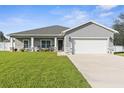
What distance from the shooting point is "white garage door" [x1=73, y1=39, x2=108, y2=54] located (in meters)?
27.2

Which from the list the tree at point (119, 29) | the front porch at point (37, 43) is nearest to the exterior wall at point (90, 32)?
the front porch at point (37, 43)

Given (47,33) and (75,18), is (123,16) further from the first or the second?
(47,33)

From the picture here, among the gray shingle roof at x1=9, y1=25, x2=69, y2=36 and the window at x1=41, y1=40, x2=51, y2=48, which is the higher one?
the gray shingle roof at x1=9, y1=25, x2=69, y2=36

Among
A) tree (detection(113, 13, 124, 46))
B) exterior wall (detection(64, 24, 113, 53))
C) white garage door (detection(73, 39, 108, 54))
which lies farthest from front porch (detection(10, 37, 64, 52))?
tree (detection(113, 13, 124, 46))

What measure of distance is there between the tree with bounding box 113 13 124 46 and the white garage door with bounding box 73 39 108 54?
50.0 feet

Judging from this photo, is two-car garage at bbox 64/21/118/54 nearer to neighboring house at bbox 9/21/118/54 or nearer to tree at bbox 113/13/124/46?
neighboring house at bbox 9/21/118/54

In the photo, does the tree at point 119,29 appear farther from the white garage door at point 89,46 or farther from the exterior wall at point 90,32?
the white garage door at point 89,46

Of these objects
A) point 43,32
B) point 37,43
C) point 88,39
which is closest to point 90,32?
point 88,39

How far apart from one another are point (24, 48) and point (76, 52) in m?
9.70

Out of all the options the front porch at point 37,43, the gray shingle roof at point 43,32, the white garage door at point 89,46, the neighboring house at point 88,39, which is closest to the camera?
the neighboring house at point 88,39

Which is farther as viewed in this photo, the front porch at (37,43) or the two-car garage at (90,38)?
the front porch at (37,43)

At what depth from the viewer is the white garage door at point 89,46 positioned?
27.2 m

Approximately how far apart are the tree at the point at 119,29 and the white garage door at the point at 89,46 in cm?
1525

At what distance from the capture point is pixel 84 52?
27219 millimetres
